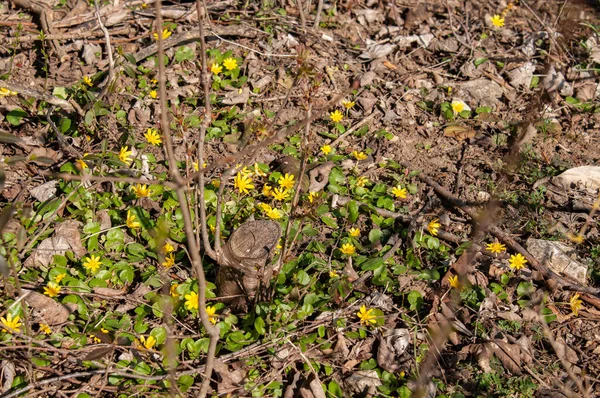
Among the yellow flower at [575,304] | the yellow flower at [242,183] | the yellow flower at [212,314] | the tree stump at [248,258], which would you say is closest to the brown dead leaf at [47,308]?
the yellow flower at [212,314]

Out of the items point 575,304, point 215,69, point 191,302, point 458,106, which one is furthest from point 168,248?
point 458,106

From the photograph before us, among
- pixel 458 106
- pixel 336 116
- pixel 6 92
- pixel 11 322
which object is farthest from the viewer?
pixel 458 106

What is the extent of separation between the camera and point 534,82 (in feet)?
15.7

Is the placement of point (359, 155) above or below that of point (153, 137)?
below

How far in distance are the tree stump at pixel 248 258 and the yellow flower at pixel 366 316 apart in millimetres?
507

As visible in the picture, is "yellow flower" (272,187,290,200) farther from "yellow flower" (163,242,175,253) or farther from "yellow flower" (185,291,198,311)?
"yellow flower" (185,291,198,311)

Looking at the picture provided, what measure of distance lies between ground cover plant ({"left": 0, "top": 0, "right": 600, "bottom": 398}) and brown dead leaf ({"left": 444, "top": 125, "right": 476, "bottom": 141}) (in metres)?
0.03

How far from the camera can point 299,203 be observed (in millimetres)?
3578

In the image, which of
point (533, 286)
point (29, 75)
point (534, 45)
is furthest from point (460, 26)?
point (29, 75)

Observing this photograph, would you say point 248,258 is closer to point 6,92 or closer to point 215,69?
point 215,69

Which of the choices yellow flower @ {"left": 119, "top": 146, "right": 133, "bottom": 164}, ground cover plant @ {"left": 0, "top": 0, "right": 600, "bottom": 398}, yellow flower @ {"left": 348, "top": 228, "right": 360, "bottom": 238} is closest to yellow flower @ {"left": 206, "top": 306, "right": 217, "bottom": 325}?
ground cover plant @ {"left": 0, "top": 0, "right": 600, "bottom": 398}

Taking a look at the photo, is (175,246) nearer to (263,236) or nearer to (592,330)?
(263,236)

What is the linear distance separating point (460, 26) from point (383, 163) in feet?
6.10

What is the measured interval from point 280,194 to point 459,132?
148cm
